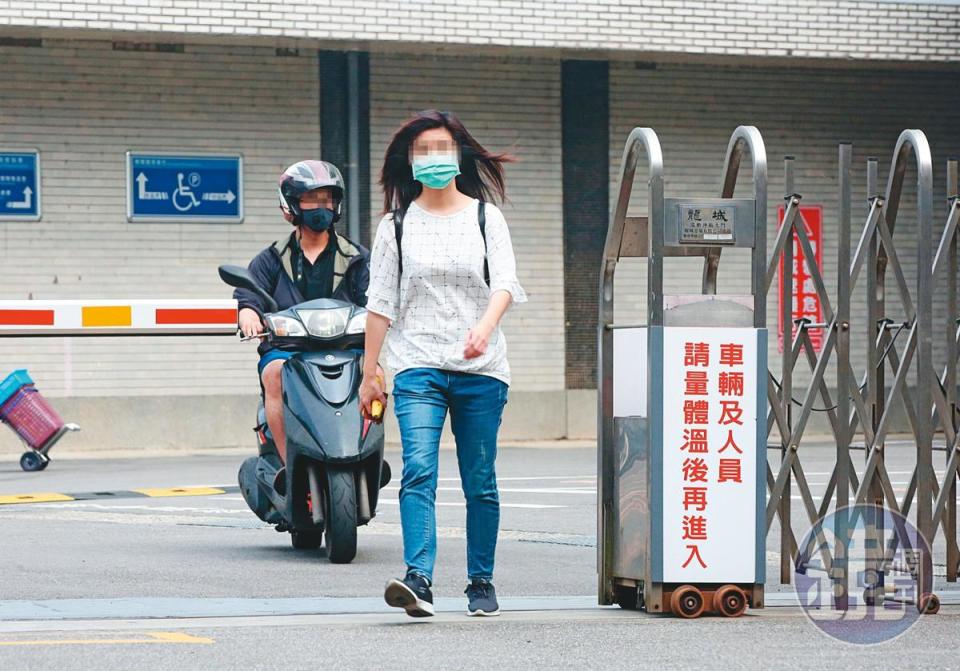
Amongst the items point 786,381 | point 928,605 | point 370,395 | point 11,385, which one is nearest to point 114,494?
point 11,385

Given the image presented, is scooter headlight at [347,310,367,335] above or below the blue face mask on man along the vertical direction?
below

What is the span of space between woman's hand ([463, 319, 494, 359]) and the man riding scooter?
243cm

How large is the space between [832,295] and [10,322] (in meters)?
10.6

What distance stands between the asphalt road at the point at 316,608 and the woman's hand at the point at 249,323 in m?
1.15

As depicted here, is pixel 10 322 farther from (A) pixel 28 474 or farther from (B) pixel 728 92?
(B) pixel 728 92

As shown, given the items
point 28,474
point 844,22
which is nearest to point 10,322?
point 28,474

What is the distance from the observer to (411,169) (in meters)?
7.07

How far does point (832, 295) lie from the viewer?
71.9ft

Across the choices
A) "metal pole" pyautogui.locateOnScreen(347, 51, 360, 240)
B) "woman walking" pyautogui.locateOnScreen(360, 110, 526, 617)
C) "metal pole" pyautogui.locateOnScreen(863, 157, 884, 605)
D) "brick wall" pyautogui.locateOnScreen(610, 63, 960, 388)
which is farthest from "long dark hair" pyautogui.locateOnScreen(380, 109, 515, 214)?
"brick wall" pyautogui.locateOnScreen(610, 63, 960, 388)

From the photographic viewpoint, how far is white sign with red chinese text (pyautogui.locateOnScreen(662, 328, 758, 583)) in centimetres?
682

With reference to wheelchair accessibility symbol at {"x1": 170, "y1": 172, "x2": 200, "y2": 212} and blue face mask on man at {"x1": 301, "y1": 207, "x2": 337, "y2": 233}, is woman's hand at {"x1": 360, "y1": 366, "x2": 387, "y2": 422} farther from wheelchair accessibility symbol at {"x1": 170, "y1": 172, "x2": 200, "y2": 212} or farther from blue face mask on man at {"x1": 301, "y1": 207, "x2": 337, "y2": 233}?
wheelchair accessibility symbol at {"x1": 170, "y1": 172, "x2": 200, "y2": 212}

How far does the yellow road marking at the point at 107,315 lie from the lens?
15305mm

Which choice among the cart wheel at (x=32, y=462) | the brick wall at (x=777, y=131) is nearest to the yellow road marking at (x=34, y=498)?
the cart wheel at (x=32, y=462)

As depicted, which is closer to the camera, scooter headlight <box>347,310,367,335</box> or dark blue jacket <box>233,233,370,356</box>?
scooter headlight <box>347,310,367,335</box>
